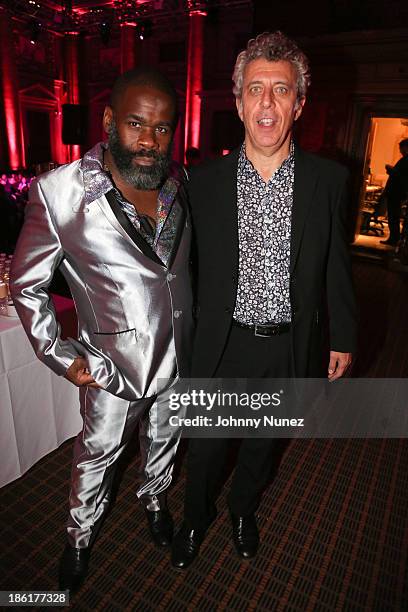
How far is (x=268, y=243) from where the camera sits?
1.51 metres

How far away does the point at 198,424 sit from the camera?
6.07ft

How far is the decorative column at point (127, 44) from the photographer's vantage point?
461 inches

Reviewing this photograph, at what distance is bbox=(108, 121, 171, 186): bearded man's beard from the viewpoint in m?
1.36

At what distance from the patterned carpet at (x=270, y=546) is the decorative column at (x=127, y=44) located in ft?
40.8

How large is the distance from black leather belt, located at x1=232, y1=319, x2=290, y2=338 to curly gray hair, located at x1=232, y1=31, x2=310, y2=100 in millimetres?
801

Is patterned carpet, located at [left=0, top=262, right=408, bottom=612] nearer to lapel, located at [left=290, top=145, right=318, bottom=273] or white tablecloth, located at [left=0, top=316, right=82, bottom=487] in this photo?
white tablecloth, located at [left=0, top=316, right=82, bottom=487]

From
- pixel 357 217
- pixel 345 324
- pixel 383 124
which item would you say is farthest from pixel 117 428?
pixel 383 124

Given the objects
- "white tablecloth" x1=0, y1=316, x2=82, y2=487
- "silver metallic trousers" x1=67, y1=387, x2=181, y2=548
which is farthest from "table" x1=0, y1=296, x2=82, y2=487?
"silver metallic trousers" x1=67, y1=387, x2=181, y2=548

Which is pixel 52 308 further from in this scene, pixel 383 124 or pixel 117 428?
pixel 383 124

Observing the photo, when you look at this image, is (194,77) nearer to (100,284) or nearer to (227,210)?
(227,210)

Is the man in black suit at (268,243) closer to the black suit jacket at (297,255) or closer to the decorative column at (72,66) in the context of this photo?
the black suit jacket at (297,255)

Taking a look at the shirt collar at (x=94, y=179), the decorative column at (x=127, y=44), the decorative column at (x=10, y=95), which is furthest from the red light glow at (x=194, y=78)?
the shirt collar at (x=94, y=179)

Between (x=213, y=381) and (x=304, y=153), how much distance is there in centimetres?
92

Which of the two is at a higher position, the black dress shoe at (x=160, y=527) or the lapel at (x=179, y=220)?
the lapel at (x=179, y=220)
